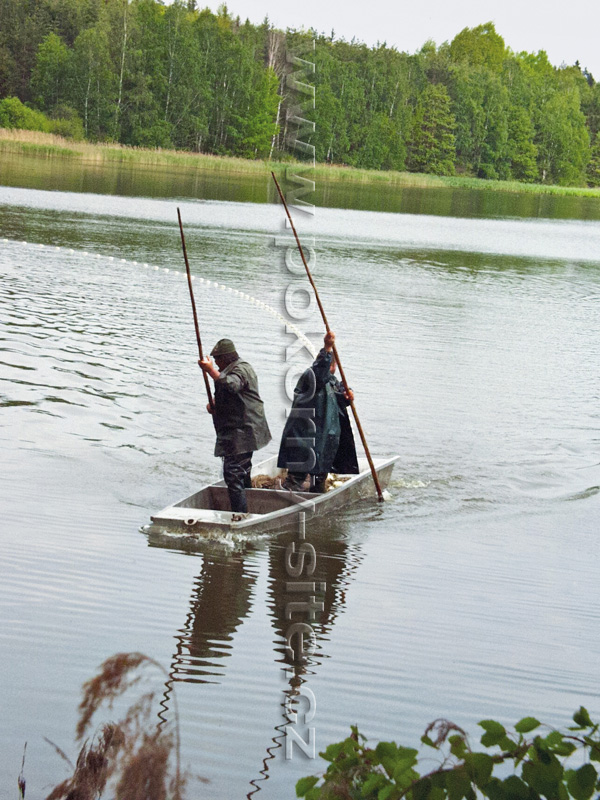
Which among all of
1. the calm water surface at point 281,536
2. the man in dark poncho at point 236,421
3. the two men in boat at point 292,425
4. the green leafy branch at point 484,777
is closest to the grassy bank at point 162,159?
the calm water surface at point 281,536

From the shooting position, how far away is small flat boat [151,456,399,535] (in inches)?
340

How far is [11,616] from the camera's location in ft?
21.8

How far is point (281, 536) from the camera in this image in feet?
30.5

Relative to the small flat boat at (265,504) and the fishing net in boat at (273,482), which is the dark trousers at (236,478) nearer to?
the small flat boat at (265,504)

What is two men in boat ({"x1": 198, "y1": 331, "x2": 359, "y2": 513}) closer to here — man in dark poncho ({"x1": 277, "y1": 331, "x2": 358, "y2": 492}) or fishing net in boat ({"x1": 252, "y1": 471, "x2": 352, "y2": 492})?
man in dark poncho ({"x1": 277, "y1": 331, "x2": 358, "y2": 492})

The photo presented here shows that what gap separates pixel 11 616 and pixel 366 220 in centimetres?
3855

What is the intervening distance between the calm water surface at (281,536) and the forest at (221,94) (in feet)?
144

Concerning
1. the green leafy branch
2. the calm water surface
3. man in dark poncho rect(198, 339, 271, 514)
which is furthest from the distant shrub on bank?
the green leafy branch

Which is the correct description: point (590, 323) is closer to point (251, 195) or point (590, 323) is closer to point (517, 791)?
point (517, 791)

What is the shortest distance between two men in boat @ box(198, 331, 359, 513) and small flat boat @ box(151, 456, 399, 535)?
198 millimetres

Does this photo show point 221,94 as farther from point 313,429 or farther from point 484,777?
point 484,777

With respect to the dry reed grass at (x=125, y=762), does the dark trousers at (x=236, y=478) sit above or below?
below

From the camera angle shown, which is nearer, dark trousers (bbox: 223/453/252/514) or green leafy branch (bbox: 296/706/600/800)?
green leafy branch (bbox: 296/706/600/800)

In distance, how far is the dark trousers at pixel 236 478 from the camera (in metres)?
Result: 9.06
